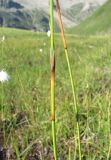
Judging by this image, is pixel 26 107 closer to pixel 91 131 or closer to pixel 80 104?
pixel 80 104

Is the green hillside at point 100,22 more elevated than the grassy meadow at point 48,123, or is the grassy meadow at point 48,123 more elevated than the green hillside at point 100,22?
the green hillside at point 100,22

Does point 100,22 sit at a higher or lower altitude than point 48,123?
higher

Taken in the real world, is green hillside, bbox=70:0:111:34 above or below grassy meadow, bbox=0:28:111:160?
above

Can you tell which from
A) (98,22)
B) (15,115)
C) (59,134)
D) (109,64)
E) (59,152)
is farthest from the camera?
(98,22)

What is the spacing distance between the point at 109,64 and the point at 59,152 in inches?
137

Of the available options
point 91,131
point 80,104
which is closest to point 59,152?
point 91,131

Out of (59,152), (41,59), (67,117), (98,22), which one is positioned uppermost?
(98,22)

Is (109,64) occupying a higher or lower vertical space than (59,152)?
higher

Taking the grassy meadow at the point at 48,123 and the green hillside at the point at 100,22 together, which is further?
the green hillside at the point at 100,22

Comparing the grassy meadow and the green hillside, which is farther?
the green hillside

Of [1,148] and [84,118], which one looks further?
[84,118]

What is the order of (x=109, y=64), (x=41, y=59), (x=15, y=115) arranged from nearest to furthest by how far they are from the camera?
1. (x=15, y=115)
2. (x=109, y=64)
3. (x=41, y=59)

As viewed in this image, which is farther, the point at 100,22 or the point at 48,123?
the point at 100,22

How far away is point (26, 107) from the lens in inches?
162
